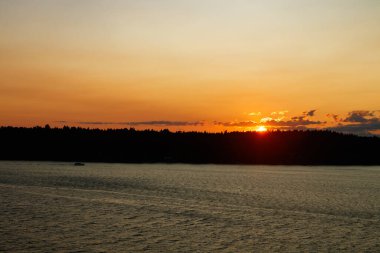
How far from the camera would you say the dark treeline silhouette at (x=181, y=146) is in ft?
478

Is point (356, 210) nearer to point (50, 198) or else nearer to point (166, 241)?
point (166, 241)

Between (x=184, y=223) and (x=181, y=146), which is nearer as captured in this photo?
(x=184, y=223)

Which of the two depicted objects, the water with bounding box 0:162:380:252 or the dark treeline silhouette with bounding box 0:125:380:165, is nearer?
the water with bounding box 0:162:380:252

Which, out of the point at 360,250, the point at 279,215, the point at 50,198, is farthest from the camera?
the point at 50,198

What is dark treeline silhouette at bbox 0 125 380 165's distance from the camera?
Result: 14575 cm

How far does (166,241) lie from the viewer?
1559 centimetres

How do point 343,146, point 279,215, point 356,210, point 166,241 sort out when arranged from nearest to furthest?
point 166,241
point 279,215
point 356,210
point 343,146

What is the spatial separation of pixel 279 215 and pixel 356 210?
16.7 feet

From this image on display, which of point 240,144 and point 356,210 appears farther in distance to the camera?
point 240,144

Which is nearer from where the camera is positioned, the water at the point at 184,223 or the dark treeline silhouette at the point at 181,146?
the water at the point at 184,223

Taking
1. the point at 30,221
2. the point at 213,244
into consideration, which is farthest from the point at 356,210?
the point at 30,221

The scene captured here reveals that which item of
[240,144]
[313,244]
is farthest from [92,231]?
[240,144]

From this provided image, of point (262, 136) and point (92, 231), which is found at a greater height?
point (262, 136)

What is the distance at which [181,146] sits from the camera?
15612 centimetres
